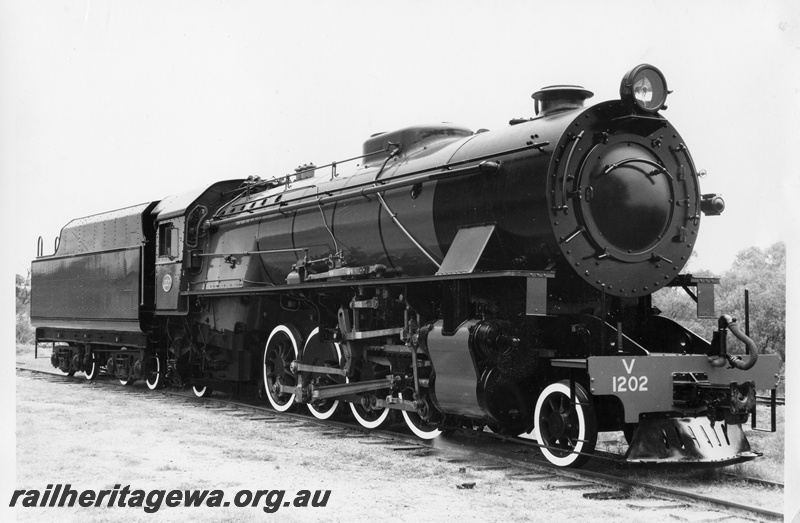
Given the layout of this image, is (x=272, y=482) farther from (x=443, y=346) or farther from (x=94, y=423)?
(x=94, y=423)

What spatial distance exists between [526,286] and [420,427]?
9.11 ft

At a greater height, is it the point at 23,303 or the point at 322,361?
the point at 23,303

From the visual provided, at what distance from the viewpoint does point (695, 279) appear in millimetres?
8070

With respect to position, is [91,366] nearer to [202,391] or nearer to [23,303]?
[202,391]

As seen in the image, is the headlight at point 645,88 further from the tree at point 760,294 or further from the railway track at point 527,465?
the tree at point 760,294

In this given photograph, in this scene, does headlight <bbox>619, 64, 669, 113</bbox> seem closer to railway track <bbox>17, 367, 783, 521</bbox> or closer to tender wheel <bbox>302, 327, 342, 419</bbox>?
railway track <bbox>17, 367, 783, 521</bbox>

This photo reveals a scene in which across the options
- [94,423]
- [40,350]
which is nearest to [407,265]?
[94,423]

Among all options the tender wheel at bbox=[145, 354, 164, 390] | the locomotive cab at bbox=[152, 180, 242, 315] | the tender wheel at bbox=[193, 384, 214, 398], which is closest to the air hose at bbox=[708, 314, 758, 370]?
the locomotive cab at bbox=[152, 180, 242, 315]

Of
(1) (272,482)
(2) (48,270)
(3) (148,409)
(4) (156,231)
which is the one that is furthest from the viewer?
(2) (48,270)

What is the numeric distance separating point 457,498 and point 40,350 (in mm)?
23058

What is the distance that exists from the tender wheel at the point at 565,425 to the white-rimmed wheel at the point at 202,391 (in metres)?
7.77

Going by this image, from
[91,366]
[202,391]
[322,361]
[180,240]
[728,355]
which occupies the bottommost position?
[202,391]

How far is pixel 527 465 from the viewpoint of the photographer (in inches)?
Result: 288

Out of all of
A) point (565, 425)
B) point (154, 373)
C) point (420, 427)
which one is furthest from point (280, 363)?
point (565, 425)
